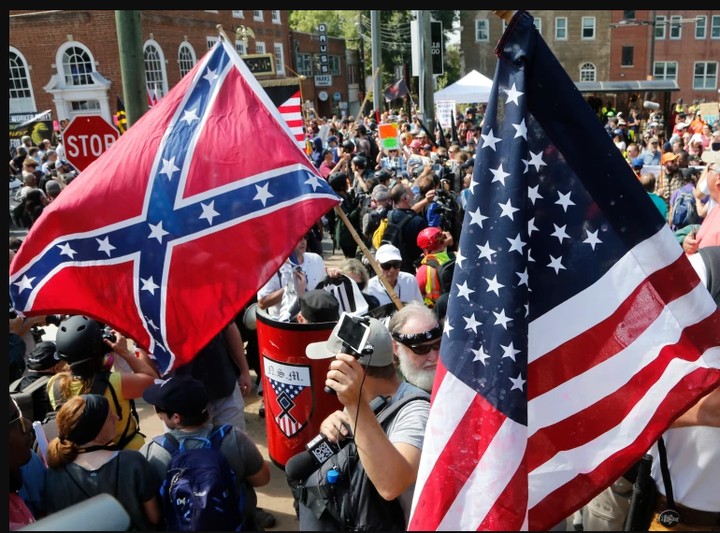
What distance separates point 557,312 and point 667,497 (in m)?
1.03

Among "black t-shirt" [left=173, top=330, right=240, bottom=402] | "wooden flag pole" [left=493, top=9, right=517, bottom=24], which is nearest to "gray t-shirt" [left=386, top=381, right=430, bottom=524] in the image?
"wooden flag pole" [left=493, top=9, right=517, bottom=24]

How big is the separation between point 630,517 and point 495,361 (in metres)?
1.15

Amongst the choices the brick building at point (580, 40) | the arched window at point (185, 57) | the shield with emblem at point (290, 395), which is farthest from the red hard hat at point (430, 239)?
the brick building at point (580, 40)

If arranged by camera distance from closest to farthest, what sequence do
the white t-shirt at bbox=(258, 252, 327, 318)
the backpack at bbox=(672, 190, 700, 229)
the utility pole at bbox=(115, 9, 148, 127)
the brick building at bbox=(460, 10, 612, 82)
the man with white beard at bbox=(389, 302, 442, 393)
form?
1. the man with white beard at bbox=(389, 302, 442, 393)
2. the white t-shirt at bbox=(258, 252, 327, 318)
3. the utility pole at bbox=(115, 9, 148, 127)
4. the backpack at bbox=(672, 190, 700, 229)
5. the brick building at bbox=(460, 10, 612, 82)

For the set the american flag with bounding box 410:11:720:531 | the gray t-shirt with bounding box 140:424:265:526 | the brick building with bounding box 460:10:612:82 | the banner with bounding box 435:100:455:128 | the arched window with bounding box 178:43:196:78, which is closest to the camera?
the american flag with bounding box 410:11:720:531

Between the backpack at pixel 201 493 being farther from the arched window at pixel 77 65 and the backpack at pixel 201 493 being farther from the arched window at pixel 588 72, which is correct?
the arched window at pixel 588 72

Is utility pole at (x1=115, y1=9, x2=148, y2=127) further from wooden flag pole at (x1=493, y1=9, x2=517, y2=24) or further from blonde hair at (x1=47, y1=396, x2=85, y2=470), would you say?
wooden flag pole at (x1=493, y1=9, x2=517, y2=24)

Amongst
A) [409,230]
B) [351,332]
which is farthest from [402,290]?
[351,332]

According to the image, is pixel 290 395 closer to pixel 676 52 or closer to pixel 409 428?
pixel 409 428

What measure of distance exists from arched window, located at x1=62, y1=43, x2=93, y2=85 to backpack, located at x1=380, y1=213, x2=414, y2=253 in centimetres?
2872

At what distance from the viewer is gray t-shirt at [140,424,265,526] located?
3.32m

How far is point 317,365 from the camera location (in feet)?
14.6

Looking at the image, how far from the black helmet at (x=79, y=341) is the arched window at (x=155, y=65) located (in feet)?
101

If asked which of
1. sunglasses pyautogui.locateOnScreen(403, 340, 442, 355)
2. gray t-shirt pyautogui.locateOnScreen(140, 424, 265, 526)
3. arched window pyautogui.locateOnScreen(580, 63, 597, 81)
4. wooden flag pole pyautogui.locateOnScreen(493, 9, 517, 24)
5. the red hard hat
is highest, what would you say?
arched window pyautogui.locateOnScreen(580, 63, 597, 81)
